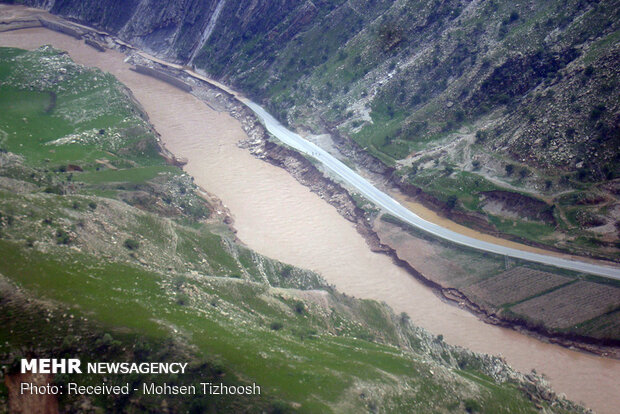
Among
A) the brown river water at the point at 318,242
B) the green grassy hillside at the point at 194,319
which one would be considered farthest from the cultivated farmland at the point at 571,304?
the green grassy hillside at the point at 194,319

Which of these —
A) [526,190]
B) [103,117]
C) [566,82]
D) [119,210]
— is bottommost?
[119,210]

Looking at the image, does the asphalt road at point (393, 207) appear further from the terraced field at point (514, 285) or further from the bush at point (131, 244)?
the bush at point (131, 244)

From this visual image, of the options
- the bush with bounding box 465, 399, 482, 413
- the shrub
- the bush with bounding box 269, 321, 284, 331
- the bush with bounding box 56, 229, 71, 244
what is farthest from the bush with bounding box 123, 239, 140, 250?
the shrub

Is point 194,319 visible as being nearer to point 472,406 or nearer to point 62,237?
point 62,237

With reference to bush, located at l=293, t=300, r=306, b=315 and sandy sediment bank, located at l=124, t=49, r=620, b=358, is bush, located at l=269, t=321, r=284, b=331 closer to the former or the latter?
bush, located at l=293, t=300, r=306, b=315

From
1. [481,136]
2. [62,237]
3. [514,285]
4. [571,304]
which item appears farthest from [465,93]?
[62,237]

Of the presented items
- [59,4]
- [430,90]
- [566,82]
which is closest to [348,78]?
[430,90]

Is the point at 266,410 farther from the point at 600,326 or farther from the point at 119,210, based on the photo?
the point at 600,326
